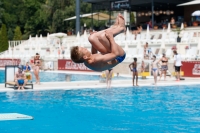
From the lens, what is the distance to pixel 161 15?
44.8 meters

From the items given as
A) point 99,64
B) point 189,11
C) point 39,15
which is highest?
point 39,15

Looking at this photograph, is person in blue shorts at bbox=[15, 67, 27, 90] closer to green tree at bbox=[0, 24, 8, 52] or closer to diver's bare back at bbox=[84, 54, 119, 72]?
diver's bare back at bbox=[84, 54, 119, 72]

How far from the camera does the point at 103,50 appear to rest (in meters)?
7.02

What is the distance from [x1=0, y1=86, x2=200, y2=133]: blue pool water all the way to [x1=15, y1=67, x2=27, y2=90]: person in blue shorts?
71 centimetres

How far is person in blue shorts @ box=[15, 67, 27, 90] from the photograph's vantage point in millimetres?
18769

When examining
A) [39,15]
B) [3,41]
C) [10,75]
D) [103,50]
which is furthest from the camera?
[39,15]

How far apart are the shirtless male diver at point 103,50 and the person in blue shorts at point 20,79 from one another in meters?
12.2

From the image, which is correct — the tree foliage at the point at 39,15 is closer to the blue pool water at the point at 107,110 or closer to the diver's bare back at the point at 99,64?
the blue pool water at the point at 107,110

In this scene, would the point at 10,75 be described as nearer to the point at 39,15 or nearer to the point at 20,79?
the point at 20,79

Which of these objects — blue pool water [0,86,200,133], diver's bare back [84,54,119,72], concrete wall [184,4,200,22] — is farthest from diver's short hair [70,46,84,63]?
concrete wall [184,4,200,22]

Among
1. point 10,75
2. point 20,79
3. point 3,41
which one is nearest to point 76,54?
point 20,79

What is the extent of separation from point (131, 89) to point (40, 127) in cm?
897

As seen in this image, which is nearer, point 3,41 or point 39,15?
point 3,41

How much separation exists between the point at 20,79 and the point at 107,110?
20.3 feet
